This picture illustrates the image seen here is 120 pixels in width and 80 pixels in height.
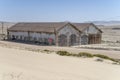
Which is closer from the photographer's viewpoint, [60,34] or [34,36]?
[60,34]

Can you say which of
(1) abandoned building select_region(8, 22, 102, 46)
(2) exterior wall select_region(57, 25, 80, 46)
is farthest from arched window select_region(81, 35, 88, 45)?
(2) exterior wall select_region(57, 25, 80, 46)

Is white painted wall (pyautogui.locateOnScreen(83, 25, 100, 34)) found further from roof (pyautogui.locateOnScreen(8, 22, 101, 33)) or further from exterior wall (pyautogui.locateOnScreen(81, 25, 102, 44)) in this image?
roof (pyautogui.locateOnScreen(8, 22, 101, 33))

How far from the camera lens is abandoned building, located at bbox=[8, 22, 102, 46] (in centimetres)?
3822

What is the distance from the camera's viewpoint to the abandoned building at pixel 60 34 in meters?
38.2

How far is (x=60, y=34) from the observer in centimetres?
3812

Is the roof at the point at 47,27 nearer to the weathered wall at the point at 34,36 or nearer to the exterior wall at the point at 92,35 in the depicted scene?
the weathered wall at the point at 34,36

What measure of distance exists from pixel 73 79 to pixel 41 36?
25761mm

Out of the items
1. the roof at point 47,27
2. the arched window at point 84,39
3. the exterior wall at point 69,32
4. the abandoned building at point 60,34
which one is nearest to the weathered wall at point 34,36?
the abandoned building at point 60,34

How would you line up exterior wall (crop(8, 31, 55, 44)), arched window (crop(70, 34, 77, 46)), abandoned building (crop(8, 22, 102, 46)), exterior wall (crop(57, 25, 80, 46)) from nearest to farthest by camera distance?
abandoned building (crop(8, 22, 102, 46)), exterior wall (crop(57, 25, 80, 46)), exterior wall (crop(8, 31, 55, 44)), arched window (crop(70, 34, 77, 46))

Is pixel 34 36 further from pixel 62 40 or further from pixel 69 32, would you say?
pixel 69 32

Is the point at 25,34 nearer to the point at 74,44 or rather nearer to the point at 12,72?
the point at 74,44

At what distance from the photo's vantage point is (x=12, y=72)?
16000mm

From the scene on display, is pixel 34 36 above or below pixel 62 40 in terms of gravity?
above

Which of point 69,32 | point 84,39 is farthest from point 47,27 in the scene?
point 84,39
